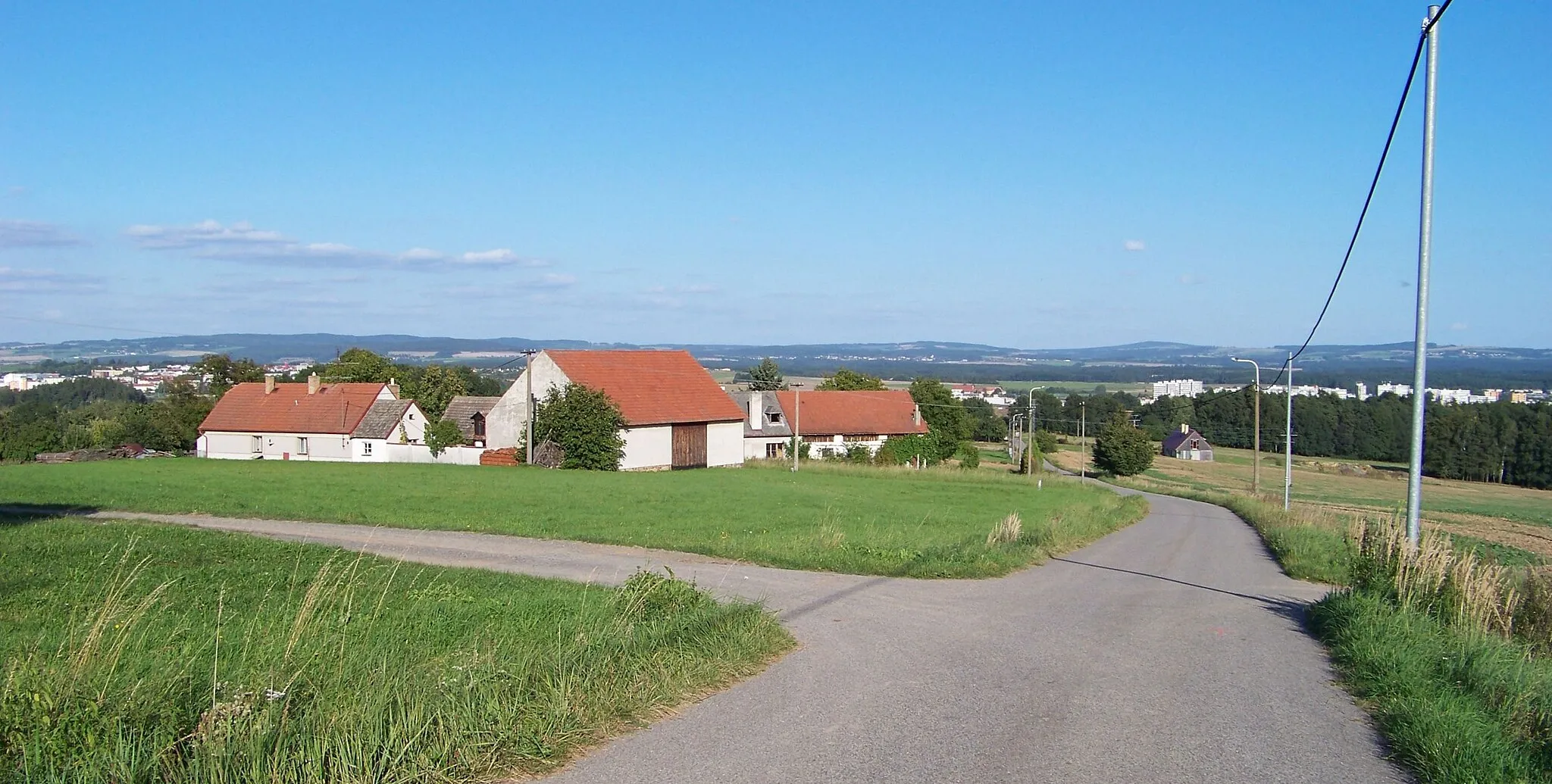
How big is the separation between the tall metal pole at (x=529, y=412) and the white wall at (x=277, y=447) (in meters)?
12.9

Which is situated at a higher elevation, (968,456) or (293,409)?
(293,409)

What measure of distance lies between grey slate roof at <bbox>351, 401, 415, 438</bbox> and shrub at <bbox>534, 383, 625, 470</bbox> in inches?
543

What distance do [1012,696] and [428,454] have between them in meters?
54.7

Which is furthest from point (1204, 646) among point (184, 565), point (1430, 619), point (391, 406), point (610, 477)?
point (391, 406)

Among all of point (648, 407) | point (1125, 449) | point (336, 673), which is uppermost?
point (336, 673)

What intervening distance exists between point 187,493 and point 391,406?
34244 millimetres

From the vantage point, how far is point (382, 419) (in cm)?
6228

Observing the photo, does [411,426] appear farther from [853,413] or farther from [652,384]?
[853,413]

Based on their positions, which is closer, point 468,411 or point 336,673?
point 336,673

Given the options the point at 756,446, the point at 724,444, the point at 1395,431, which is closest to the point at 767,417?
the point at 756,446

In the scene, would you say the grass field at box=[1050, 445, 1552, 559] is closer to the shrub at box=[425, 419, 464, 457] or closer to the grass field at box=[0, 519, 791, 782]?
the grass field at box=[0, 519, 791, 782]

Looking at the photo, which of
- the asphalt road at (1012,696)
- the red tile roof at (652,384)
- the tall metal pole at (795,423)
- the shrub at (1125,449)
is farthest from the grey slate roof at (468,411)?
the shrub at (1125,449)

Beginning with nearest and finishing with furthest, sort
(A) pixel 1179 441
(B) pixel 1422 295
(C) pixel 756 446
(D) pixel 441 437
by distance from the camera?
(B) pixel 1422 295, (D) pixel 441 437, (C) pixel 756 446, (A) pixel 1179 441

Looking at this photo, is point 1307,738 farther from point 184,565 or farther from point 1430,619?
point 184,565
